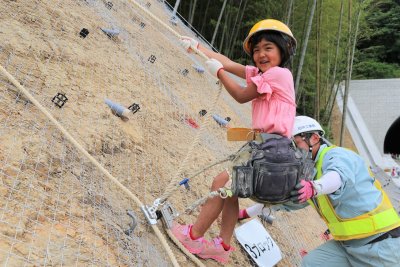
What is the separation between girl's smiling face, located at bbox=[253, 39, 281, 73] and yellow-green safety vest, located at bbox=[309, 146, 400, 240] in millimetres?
475

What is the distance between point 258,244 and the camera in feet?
8.63

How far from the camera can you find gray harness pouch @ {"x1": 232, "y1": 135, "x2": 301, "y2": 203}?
164cm

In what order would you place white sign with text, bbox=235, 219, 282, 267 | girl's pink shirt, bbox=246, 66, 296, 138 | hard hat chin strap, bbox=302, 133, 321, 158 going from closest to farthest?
1. girl's pink shirt, bbox=246, 66, 296, 138
2. hard hat chin strap, bbox=302, 133, 321, 158
3. white sign with text, bbox=235, 219, 282, 267

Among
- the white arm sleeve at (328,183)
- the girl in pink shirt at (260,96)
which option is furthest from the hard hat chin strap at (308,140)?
the white arm sleeve at (328,183)

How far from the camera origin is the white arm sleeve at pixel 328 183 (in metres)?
1.62

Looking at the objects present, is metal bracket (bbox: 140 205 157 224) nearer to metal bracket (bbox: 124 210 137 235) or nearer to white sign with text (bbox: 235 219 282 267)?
metal bracket (bbox: 124 210 137 235)

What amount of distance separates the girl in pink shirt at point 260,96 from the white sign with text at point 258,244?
0.54 m

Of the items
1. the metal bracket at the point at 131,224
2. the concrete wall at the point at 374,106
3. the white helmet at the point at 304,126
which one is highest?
the concrete wall at the point at 374,106

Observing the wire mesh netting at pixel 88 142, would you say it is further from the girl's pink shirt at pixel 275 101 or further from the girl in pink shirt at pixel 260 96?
the girl's pink shirt at pixel 275 101

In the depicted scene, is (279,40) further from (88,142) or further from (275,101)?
(88,142)

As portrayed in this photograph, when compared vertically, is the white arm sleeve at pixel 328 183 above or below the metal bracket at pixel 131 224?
above

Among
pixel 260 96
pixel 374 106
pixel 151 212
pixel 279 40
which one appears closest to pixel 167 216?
pixel 151 212

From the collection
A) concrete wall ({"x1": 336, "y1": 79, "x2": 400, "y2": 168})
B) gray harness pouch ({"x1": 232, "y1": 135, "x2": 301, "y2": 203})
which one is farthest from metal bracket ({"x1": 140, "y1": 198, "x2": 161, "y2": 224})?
concrete wall ({"x1": 336, "y1": 79, "x2": 400, "y2": 168})

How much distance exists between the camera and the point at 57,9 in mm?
3430
